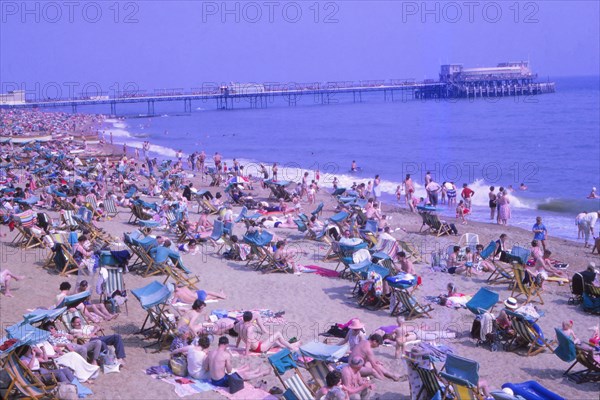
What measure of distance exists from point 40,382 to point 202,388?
1.45 m

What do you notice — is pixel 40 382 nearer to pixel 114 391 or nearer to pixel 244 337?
pixel 114 391

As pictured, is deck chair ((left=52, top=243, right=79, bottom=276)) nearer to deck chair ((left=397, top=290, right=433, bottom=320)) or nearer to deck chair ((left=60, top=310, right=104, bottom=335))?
deck chair ((left=60, top=310, right=104, bottom=335))

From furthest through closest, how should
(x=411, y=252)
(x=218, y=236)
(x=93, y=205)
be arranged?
(x=93, y=205)
(x=218, y=236)
(x=411, y=252)

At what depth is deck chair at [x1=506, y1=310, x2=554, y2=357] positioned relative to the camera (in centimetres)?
726

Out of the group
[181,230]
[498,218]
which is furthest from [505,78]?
[181,230]

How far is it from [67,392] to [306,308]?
3.89 meters

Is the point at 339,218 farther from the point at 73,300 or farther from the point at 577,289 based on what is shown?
the point at 73,300

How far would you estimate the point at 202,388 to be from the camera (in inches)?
→ 243

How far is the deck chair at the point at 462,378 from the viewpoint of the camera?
17.6ft

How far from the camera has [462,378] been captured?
5.64m

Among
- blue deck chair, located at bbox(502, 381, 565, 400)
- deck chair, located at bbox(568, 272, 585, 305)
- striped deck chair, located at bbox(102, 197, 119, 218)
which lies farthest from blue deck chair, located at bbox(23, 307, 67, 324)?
striped deck chair, located at bbox(102, 197, 119, 218)

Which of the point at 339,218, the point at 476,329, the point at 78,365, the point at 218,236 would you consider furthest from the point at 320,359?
the point at 339,218

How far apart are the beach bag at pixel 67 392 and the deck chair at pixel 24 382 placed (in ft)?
0.33

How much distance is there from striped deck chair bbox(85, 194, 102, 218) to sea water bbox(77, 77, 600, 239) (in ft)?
25.8
